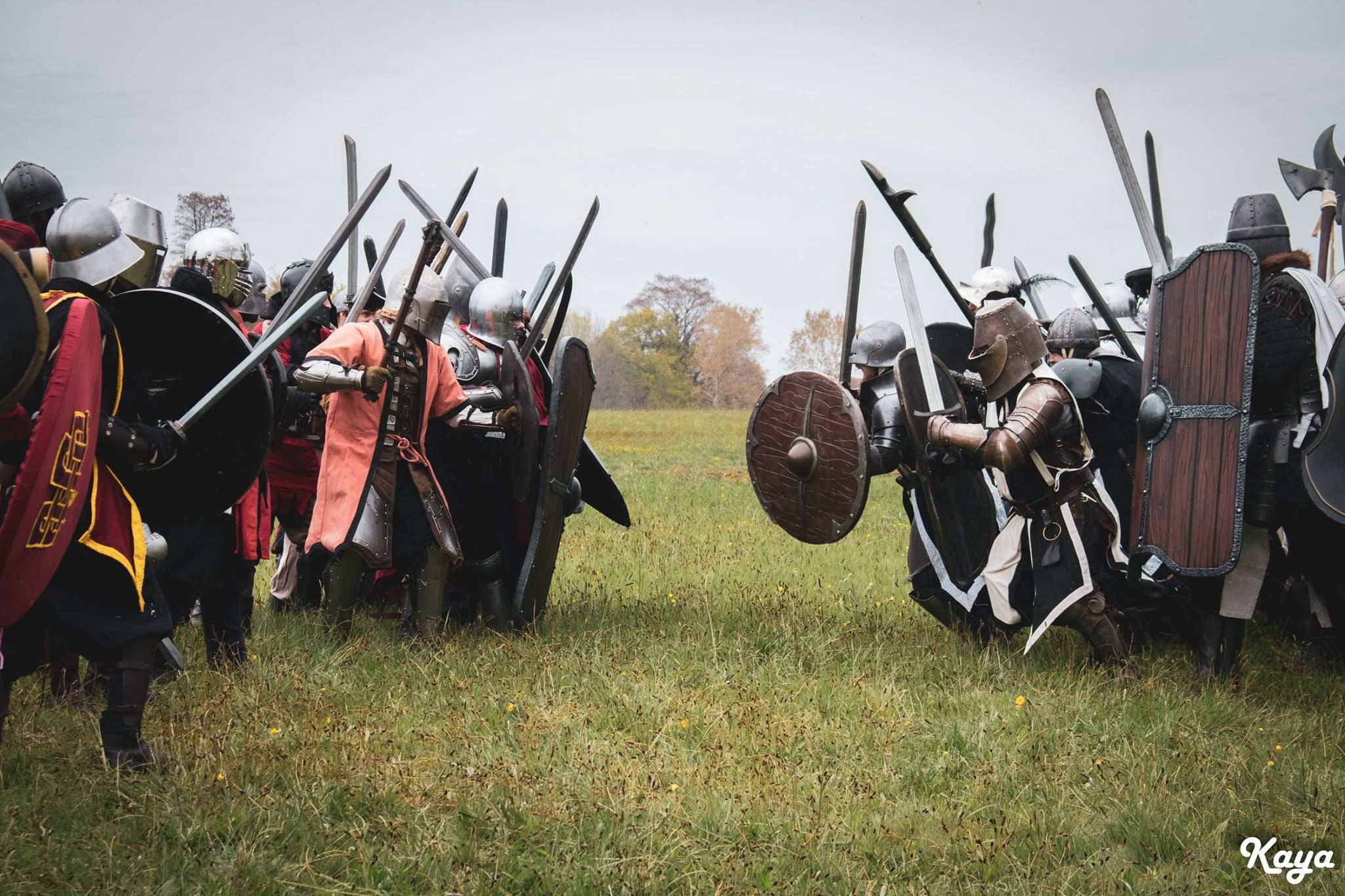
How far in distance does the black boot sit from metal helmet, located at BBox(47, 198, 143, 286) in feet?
3.33

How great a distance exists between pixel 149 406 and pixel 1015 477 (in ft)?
9.88

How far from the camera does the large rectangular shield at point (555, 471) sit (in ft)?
16.5

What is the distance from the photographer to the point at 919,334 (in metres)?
4.41

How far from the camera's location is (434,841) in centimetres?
303

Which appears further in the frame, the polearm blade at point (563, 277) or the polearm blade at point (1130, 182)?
the polearm blade at point (563, 277)

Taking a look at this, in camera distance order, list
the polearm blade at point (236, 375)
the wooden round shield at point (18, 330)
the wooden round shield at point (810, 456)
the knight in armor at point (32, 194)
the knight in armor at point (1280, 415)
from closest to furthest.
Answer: the wooden round shield at point (18, 330) < the polearm blade at point (236, 375) < the knight in armor at point (32, 194) < the knight in armor at point (1280, 415) < the wooden round shield at point (810, 456)

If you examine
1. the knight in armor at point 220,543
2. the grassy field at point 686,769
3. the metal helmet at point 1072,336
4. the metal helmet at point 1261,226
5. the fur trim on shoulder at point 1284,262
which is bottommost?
the grassy field at point 686,769

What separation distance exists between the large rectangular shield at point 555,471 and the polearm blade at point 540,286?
0.83 metres

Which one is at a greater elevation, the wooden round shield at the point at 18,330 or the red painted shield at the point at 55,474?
the wooden round shield at the point at 18,330

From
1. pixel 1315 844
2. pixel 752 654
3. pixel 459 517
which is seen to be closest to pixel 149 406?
pixel 459 517

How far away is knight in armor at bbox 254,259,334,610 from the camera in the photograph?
534 centimetres

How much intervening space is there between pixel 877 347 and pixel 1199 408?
1.38 metres

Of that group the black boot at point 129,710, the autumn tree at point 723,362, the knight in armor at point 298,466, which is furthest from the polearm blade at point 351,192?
the autumn tree at point 723,362

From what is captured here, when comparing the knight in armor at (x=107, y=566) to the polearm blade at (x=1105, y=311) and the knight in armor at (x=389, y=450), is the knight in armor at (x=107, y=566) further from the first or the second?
the polearm blade at (x=1105, y=311)
